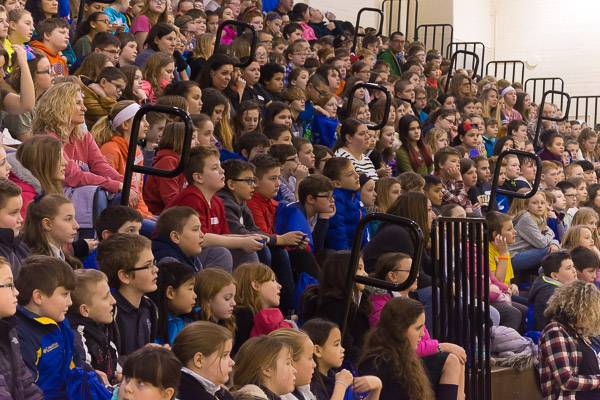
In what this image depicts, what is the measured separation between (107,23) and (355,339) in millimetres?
4441

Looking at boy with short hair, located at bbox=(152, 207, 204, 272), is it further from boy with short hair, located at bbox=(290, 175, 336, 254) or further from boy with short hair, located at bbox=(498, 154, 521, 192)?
boy with short hair, located at bbox=(498, 154, 521, 192)

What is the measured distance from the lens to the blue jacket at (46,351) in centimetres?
376

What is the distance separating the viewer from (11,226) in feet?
14.3

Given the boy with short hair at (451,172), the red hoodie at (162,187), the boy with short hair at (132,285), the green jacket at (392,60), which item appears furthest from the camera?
the green jacket at (392,60)

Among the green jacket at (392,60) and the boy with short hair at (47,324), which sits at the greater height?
the green jacket at (392,60)

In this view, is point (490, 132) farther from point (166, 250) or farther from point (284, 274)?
point (166, 250)

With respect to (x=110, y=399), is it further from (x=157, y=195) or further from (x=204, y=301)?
(x=157, y=195)

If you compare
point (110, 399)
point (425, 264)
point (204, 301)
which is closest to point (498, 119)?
point (425, 264)

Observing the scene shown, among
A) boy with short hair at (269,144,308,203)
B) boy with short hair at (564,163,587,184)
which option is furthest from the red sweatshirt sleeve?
boy with short hair at (564,163,587,184)

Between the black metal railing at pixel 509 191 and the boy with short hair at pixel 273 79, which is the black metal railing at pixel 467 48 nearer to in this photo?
the boy with short hair at pixel 273 79

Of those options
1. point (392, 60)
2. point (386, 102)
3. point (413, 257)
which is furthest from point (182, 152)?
point (392, 60)

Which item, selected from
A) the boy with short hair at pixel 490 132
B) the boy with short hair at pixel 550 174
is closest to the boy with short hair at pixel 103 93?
the boy with short hair at pixel 550 174

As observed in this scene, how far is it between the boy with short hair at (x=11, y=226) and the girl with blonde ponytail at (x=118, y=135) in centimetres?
200

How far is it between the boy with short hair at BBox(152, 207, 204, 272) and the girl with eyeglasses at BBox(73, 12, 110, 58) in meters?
3.74
